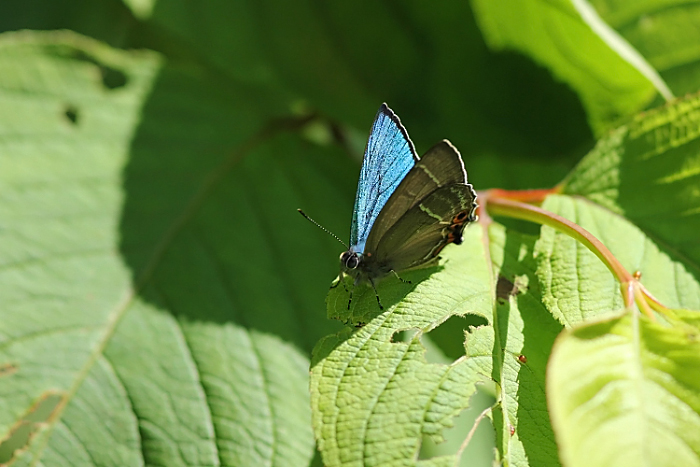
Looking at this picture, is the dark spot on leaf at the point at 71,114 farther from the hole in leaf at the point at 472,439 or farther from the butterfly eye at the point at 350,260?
the hole in leaf at the point at 472,439

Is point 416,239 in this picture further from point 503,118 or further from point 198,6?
point 198,6

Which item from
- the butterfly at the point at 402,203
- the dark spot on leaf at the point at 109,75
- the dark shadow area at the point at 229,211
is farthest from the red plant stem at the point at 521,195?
the dark spot on leaf at the point at 109,75

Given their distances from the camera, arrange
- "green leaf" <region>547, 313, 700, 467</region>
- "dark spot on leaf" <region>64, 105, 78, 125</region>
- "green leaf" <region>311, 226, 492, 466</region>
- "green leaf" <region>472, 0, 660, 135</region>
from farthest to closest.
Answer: "dark spot on leaf" <region>64, 105, 78, 125</region>, "green leaf" <region>472, 0, 660, 135</region>, "green leaf" <region>311, 226, 492, 466</region>, "green leaf" <region>547, 313, 700, 467</region>

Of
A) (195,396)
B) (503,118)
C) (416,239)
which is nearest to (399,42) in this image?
(503,118)

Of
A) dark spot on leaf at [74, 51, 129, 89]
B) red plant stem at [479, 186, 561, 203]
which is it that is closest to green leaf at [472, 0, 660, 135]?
red plant stem at [479, 186, 561, 203]

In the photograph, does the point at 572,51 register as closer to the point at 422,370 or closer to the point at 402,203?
the point at 402,203

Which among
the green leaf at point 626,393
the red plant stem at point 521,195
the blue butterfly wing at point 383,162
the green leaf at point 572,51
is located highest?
the green leaf at point 572,51

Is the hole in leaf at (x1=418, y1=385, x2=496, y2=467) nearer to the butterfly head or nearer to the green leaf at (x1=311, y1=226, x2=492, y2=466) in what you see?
the butterfly head

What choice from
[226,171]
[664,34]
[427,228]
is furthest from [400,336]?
[664,34]
